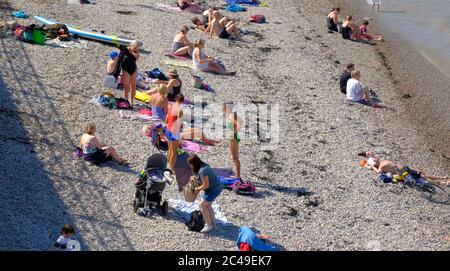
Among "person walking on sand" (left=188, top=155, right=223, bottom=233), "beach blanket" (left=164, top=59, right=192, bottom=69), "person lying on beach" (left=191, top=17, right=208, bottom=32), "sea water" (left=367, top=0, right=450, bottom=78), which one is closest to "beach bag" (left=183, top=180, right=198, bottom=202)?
"person walking on sand" (left=188, top=155, right=223, bottom=233)

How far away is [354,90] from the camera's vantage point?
19.2m

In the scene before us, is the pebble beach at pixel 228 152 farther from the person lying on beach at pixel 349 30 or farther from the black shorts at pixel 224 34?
the person lying on beach at pixel 349 30

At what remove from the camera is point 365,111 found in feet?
62.1

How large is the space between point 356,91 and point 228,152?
525 cm

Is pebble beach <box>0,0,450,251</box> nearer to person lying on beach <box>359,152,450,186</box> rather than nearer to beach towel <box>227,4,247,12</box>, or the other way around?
person lying on beach <box>359,152,450,186</box>

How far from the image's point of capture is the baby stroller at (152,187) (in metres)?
12.1

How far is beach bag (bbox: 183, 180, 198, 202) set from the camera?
40.0ft

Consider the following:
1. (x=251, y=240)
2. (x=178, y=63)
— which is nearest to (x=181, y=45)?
(x=178, y=63)

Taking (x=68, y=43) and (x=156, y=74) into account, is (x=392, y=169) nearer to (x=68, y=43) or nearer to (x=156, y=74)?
(x=156, y=74)

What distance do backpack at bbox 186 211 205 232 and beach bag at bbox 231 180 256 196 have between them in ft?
5.19

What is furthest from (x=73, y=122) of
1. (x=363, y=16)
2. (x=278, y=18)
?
(x=363, y=16)

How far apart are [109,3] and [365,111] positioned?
8976 mm

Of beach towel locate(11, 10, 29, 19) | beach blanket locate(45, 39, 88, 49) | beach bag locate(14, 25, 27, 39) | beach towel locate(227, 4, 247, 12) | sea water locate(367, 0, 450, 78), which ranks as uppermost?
beach bag locate(14, 25, 27, 39)

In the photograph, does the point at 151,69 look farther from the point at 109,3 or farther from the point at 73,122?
the point at 109,3
